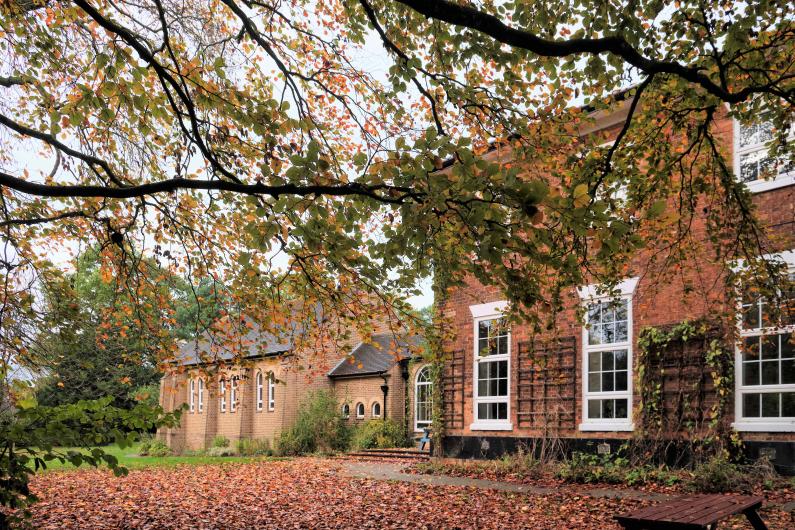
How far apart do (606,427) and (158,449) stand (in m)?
23.5

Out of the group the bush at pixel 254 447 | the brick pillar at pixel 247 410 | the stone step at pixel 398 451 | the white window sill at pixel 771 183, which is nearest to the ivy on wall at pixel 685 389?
the white window sill at pixel 771 183

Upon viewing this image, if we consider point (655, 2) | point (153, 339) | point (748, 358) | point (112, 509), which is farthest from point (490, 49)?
point (112, 509)

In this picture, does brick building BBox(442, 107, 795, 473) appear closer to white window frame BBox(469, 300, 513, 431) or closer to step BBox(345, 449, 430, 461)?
white window frame BBox(469, 300, 513, 431)

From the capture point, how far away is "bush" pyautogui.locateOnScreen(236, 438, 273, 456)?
2652 cm

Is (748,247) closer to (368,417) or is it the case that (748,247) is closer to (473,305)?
(473,305)

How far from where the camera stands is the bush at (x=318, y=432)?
25234 mm

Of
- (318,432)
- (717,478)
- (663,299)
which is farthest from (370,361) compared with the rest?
(717,478)

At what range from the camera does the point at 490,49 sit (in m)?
6.61

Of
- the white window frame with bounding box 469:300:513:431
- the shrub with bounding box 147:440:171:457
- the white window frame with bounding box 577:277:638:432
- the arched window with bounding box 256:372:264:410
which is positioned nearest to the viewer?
the white window frame with bounding box 577:277:638:432

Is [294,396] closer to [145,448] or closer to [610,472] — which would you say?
[145,448]

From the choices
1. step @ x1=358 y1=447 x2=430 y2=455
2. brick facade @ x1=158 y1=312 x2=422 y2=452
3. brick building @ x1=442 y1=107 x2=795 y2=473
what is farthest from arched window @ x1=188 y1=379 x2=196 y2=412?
brick building @ x1=442 y1=107 x2=795 y2=473

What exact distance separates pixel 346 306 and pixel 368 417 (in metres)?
18.7

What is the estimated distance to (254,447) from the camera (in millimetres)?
27016

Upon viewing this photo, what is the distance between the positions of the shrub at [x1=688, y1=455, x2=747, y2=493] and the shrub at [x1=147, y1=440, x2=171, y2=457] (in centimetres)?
2561
